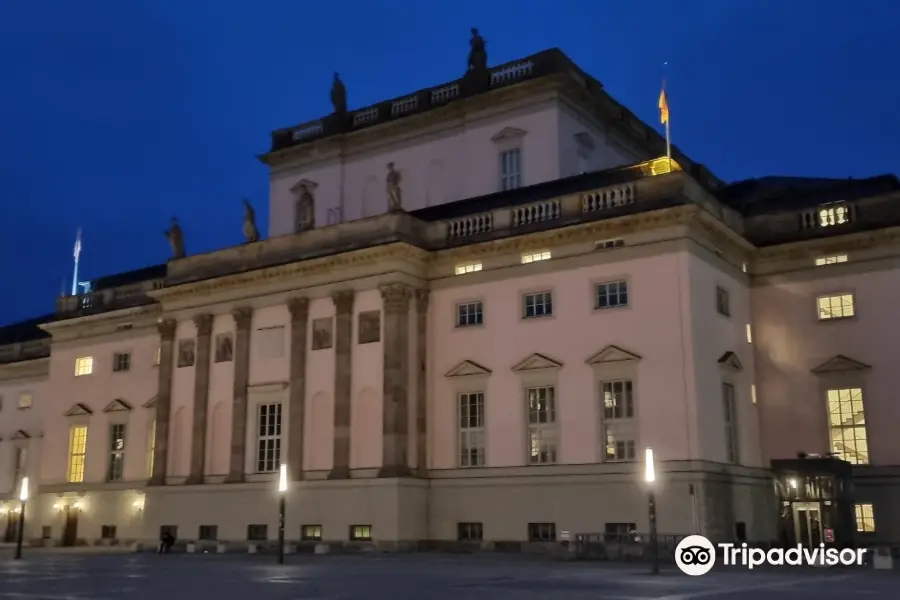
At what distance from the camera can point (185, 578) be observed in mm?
26438

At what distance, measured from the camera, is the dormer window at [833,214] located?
4025 centimetres

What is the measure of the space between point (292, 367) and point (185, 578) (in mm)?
19110

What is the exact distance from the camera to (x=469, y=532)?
4072 cm

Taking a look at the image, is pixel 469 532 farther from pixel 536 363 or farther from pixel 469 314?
A: pixel 469 314

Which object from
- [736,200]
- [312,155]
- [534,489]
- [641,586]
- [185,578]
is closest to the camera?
[641,586]

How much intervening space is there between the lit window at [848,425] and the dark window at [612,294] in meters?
9.27

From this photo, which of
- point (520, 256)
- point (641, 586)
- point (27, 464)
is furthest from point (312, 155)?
point (641, 586)

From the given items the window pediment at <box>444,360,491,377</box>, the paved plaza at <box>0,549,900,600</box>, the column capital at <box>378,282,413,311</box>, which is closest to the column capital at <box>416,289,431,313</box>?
the column capital at <box>378,282,413,311</box>

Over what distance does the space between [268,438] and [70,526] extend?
17.0 meters

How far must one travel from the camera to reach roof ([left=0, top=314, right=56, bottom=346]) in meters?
68.1

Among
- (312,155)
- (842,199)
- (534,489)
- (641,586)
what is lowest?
(641,586)

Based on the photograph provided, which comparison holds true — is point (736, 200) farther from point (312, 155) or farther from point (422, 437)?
point (312, 155)

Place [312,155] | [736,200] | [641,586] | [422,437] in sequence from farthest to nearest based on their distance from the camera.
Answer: [312,155], [736,200], [422,437], [641,586]

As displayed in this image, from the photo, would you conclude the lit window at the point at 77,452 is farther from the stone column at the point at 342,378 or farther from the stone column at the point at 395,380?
the stone column at the point at 395,380
